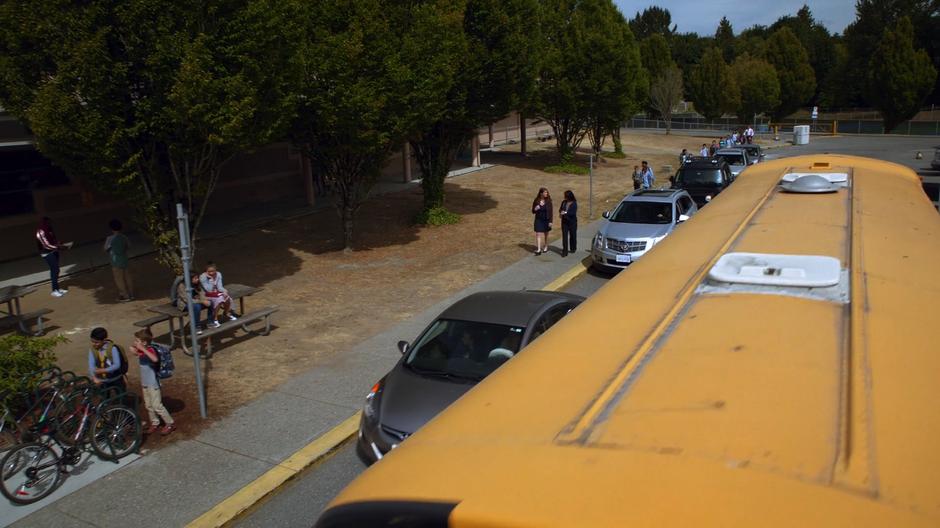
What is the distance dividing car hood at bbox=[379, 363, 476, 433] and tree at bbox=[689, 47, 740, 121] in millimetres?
56236

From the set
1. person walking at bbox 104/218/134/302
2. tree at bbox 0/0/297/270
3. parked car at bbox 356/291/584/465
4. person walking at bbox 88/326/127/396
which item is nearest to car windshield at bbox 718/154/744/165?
tree at bbox 0/0/297/270

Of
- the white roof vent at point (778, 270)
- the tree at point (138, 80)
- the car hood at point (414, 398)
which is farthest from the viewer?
the tree at point (138, 80)

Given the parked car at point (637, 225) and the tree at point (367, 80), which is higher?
the tree at point (367, 80)

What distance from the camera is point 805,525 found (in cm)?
196

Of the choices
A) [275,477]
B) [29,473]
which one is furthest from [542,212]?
[29,473]

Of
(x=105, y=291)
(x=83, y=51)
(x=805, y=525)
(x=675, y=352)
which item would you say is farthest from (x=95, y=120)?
(x=805, y=525)

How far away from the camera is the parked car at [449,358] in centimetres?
709

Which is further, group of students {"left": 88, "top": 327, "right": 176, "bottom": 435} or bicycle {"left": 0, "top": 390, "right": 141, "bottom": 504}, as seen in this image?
group of students {"left": 88, "top": 327, "right": 176, "bottom": 435}

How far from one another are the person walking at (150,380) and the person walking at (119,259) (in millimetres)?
6038

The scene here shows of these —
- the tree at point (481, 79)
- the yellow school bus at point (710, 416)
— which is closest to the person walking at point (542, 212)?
the tree at point (481, 79)

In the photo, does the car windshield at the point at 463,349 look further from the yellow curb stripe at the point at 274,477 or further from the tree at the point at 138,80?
the tree at the point at 138,80

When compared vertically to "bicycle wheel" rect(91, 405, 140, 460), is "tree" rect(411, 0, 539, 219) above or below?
above

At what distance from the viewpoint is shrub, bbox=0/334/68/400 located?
7789mm

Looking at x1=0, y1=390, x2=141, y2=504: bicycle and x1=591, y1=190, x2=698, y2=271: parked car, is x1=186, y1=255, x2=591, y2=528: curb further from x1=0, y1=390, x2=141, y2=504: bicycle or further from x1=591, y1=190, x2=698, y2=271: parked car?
x1=591, y1=190, x2=698, y2=271: parked car
